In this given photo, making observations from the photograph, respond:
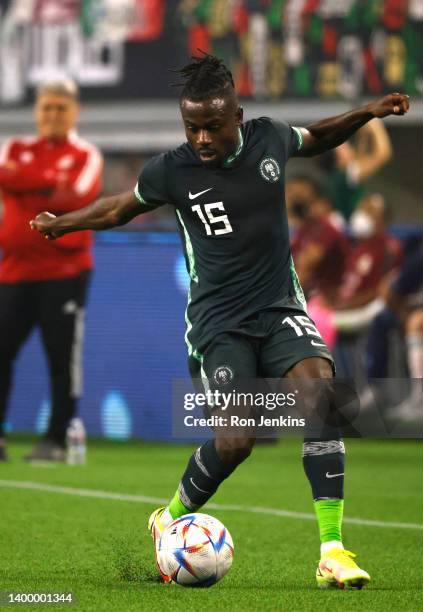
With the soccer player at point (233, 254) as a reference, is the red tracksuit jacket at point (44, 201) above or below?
below

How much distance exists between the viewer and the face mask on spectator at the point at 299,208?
13.8 metres

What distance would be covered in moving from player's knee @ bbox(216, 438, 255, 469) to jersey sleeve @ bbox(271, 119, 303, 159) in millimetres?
1190

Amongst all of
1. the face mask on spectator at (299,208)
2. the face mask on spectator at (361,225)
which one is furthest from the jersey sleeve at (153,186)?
the face mask on spectator at (299,208)

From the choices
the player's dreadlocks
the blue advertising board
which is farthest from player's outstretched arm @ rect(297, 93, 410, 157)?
the blue advertising board

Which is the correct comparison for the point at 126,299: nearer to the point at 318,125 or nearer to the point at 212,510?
the point at 212,510

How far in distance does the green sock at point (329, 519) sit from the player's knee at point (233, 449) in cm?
35

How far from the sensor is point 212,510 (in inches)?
335

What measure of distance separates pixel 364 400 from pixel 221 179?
695 cm

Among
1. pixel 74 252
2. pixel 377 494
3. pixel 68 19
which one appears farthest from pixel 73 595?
pixel 68 19

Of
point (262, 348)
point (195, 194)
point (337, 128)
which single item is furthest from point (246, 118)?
point (262, 348)

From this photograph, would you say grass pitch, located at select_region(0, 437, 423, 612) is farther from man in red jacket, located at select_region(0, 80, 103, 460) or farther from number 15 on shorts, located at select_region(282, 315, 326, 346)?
number 15 on shorts, located at select_region(282, 315, 326, 346)

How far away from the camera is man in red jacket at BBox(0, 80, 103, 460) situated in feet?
35.8

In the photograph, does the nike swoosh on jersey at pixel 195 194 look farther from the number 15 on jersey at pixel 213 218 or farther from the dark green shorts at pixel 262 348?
the dark green shorts at pixel 262 348

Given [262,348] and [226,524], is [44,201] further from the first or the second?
[262,348]
